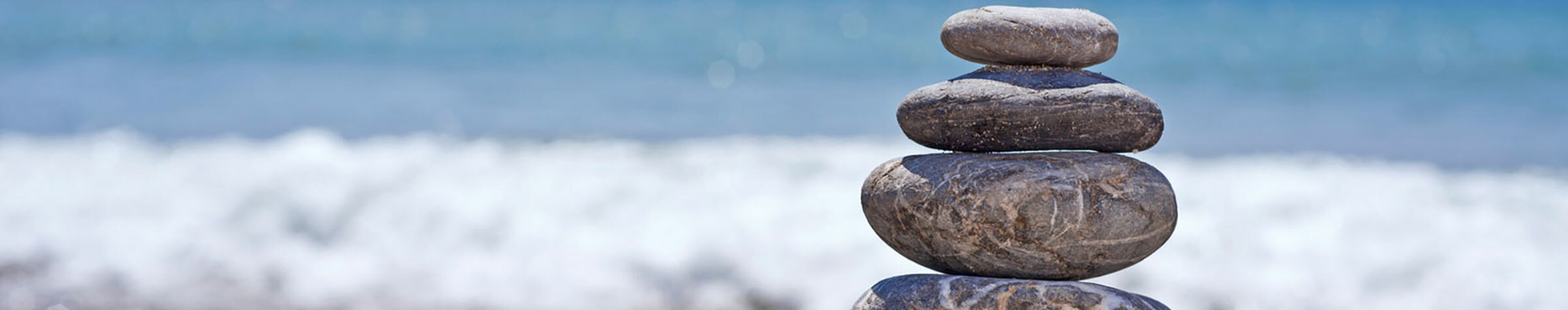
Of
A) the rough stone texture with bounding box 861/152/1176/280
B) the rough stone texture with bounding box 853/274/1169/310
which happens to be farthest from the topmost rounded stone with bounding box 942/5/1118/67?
the rough stone texture with bounding box 853/274/1169/310

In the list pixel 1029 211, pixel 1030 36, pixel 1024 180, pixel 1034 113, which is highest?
pixel 1030 36

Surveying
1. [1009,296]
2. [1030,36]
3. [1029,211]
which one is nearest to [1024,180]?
[1029,211]

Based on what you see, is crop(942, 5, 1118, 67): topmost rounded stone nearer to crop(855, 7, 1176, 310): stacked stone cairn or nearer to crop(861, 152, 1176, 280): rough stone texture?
crop(855, 7, 1176, 310): stacked stone cairn

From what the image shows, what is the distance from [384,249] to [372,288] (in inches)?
32.4

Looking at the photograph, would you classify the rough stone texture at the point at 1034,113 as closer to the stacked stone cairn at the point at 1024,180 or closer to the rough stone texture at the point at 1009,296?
the stacked stone cairn at the point at 1024,180

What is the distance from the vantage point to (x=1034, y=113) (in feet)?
18.6

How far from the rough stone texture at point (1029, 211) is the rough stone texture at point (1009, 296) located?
0.11 metres

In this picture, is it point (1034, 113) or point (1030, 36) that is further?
point (1030, 36)

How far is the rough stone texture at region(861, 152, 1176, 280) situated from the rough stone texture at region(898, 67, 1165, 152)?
70 millimetres

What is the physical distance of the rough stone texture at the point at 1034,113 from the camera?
18.6 feet

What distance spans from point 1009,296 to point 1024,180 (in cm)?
50

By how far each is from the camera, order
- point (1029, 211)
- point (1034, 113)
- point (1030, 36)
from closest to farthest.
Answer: point (1029, 211) → point (1034, 113) → point (1030, 36)

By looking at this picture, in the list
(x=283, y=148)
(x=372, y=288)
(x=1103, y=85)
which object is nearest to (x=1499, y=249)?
(x=1103, y=85)

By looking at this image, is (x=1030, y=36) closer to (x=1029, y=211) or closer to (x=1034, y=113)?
(x=1034, y=113)
